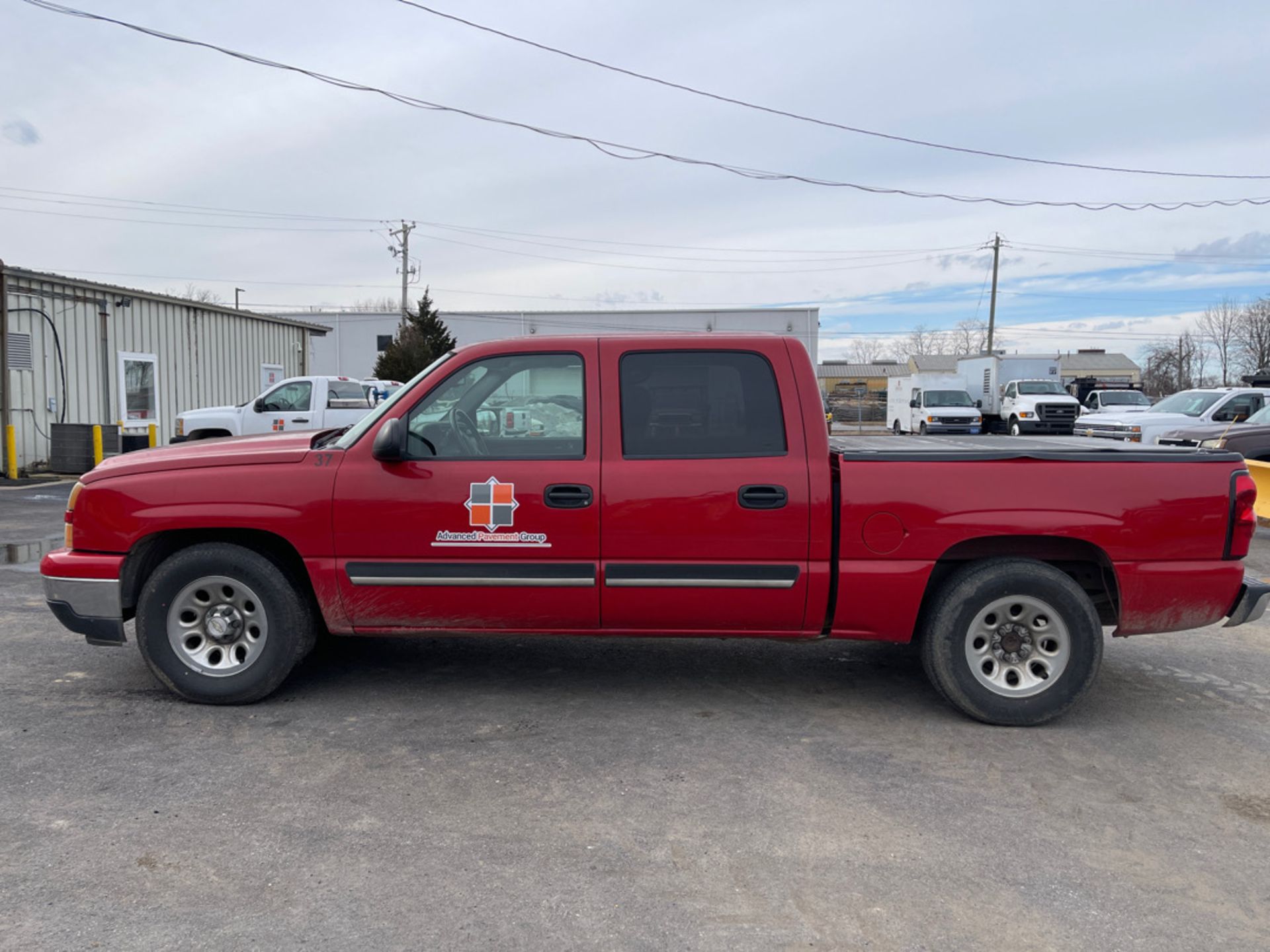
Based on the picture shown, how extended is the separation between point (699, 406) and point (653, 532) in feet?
2.14

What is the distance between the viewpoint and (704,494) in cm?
450

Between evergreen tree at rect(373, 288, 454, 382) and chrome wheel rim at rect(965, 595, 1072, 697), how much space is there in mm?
29099

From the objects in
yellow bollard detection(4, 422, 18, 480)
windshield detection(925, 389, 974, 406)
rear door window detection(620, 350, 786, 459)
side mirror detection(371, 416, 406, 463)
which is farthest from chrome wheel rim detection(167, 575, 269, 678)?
windshield detection(925, 389, 974, 406)

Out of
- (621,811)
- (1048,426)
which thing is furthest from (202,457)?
(1048,426)

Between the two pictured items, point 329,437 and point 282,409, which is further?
point 282,409

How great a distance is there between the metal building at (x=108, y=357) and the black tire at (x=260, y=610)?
14.2 m

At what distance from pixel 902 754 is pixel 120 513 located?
3837mm

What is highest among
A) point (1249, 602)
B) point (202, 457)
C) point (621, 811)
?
point (202, 457)

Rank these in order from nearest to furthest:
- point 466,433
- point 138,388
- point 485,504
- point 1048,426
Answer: point 485,504 < point 466,433 < point 138,388 < point 1048,426

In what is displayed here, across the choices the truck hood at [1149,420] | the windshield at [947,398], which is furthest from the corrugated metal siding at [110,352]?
the windshield at [947,398]

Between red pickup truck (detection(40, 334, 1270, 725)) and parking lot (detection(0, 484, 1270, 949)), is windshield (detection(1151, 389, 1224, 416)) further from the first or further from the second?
red pickup truck (detection(40, 334, 1270, 725))

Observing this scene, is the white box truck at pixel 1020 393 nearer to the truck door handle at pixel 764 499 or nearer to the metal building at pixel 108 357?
the metal building at pixel 108 357

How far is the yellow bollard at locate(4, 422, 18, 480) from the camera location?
15.9 m

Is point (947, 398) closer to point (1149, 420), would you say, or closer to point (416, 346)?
point (1149, 420)
